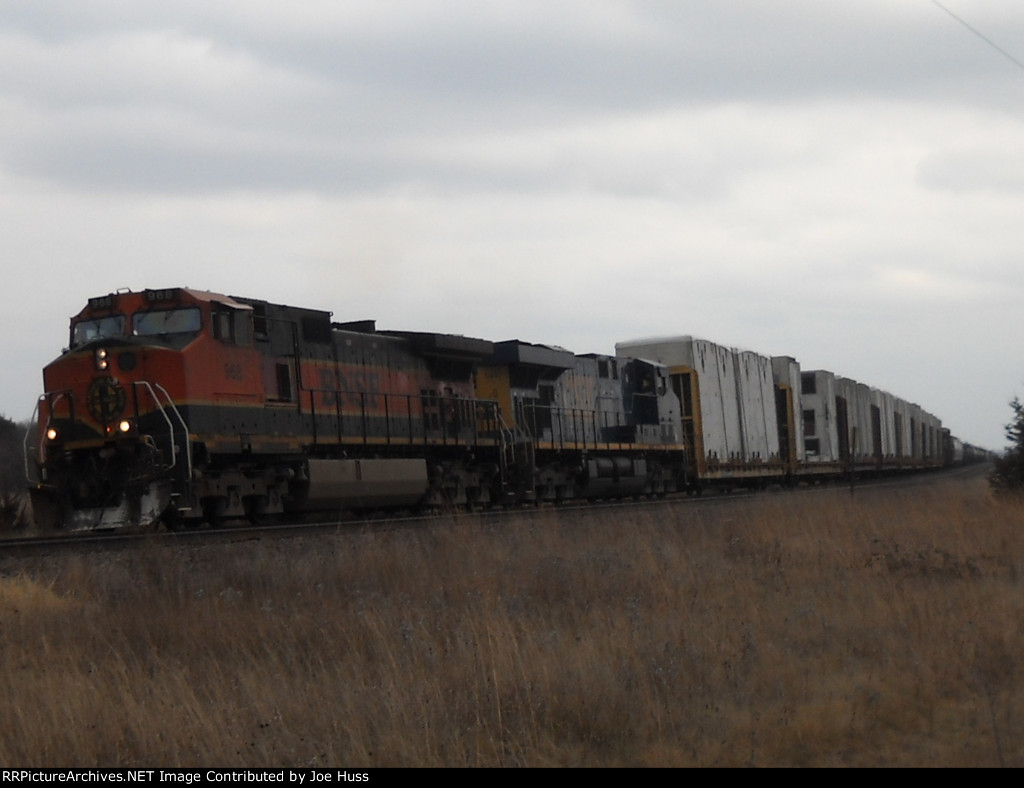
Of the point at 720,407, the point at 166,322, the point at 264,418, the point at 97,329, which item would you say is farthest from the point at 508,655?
the point at 720,407

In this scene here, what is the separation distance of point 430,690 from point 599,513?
1023 centimetres

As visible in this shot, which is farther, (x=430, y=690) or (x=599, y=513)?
(x=599, y=513)

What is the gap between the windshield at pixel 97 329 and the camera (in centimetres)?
1609

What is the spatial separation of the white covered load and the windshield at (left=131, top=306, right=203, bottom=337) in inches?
648

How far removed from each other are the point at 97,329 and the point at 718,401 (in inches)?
731

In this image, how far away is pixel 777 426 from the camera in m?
35.5

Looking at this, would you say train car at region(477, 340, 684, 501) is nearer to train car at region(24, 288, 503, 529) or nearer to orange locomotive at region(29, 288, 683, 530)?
orange locomotive at region(29, 288, 683, 530)

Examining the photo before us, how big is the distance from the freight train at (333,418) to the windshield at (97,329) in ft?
0.08

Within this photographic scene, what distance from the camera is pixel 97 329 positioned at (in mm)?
16250

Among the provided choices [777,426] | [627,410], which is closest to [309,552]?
[627,410]

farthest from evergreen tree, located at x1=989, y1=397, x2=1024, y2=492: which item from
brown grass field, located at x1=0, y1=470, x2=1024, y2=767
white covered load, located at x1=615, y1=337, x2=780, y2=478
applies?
brown grass field, located at x1=0, y1=470, x2=1024, y2=767

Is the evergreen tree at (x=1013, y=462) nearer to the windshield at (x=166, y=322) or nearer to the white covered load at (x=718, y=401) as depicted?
the white covered load at (x=718, y=401)

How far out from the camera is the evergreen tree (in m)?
24.8
